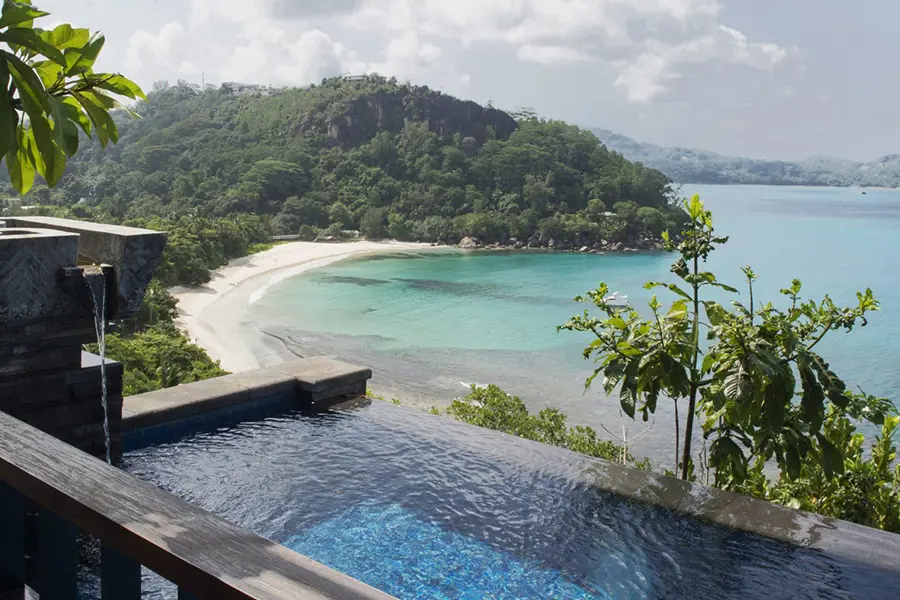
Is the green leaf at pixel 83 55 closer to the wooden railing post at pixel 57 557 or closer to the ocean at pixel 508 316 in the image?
the wooden railing post at pixel 57 557

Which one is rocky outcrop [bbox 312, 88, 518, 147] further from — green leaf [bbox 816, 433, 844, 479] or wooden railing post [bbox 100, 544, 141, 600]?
wooden railing post [bbox 100, 544, 141, 600]

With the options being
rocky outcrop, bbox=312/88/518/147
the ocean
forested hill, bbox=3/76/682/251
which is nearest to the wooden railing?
the ocean

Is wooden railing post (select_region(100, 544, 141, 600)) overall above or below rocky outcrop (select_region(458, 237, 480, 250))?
above

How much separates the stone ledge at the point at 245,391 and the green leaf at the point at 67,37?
414cm

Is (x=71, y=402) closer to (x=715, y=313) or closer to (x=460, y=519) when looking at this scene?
(x=460, y=519)

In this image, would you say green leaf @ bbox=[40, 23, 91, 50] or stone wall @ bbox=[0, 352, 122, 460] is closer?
green leaf @ bbox=[40, 23, 91, 50]

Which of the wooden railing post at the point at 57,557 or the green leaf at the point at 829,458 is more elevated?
the wooden railing post at the point at 57,557

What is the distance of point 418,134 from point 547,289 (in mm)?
29109

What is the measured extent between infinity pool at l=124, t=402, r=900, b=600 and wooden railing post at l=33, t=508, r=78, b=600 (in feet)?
7.65

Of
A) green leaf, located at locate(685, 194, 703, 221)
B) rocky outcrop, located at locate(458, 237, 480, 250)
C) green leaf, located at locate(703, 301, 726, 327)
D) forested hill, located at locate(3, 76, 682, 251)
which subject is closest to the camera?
green leaf, located at locate(703, 301, 726, 327)

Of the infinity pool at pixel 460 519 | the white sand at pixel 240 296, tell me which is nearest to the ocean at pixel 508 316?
the white sand at pixel 240 296

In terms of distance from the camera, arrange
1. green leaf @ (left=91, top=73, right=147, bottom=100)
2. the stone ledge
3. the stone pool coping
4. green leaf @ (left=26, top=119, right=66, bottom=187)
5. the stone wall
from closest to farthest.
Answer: green leaf @ (left=26, top=119, right=66, bottom=187) < green leaf @ (left=91, top=73, right=147, bottom=100) < the stone pool coping < the stone wall < the stone ledge

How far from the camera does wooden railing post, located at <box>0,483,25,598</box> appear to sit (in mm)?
1367

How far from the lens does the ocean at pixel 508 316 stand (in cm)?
1756
